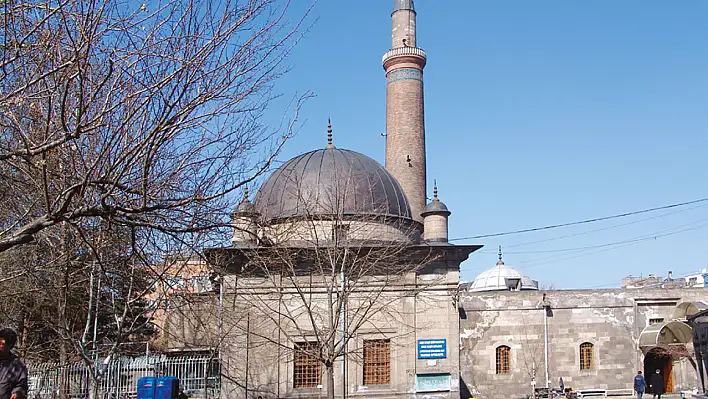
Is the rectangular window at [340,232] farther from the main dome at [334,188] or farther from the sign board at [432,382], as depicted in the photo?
the sign board at [432,382]

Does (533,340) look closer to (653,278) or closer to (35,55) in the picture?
(35,55)

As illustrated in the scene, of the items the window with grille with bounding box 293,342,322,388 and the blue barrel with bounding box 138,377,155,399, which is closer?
the blue barrel with bounding box 138,377,155,399

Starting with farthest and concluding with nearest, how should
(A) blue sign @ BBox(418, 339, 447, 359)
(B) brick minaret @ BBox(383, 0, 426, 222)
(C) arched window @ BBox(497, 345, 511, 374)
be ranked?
(B) brick minaret @ BBox(383, 0, 426, 222), (C) arched window @ BBox(497, 345, 511, 374), (A) blue sign @ BBox(418, 339, 447, 359)

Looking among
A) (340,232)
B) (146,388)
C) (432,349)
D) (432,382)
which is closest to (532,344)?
(432,349)

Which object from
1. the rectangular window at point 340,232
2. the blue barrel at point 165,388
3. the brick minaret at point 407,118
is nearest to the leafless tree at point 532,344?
the brick minaret at point 407,118

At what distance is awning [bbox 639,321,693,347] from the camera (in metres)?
28.3

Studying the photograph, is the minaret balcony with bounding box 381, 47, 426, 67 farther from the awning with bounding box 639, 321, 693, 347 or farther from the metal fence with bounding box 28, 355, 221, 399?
the metal fence with bounding box 28, 355, 221, 399

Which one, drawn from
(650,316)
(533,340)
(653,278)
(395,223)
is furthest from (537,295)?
(653,278)

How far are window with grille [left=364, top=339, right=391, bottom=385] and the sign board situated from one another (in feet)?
3.11

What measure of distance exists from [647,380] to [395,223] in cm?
1472

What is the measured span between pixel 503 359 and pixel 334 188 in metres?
11.0

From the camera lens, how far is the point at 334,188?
23.6 meters

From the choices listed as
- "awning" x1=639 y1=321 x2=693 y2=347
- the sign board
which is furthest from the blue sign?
"awning" x1=639 y1=321 x2=693 y2=347

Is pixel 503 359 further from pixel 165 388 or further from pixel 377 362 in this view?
pixel 165 388
